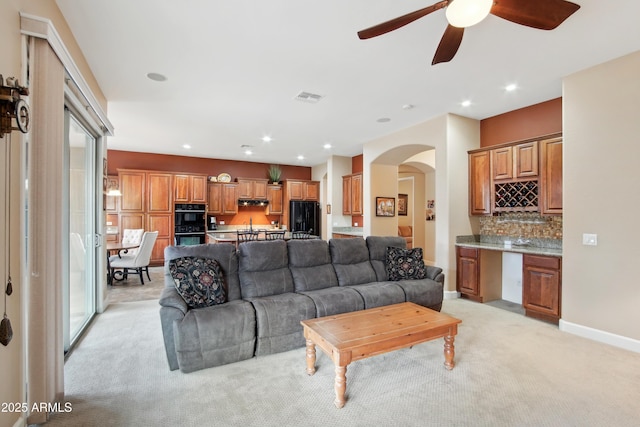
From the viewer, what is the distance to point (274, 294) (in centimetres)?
331

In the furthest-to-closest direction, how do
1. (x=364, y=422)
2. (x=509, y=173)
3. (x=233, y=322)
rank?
(x=509, y=173)
(x=233, y=322)
(x=364, y=422)

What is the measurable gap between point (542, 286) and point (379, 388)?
2781 millimetres

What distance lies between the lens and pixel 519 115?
4605 mm

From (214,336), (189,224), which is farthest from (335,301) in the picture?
(189,224)

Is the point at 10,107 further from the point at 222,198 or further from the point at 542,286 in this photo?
the point at 222,198

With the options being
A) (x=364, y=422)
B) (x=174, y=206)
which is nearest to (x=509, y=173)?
(x=364, y=422)

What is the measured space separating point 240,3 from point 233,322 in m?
2.59

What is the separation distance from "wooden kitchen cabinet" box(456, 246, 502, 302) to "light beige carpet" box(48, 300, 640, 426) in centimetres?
140

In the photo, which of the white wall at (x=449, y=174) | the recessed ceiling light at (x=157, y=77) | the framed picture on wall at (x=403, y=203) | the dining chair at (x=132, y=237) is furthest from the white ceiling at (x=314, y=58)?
the framed picture on wall at (x=403, y=203)

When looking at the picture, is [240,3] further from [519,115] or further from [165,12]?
[519,115]

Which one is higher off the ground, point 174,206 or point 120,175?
point 120,175

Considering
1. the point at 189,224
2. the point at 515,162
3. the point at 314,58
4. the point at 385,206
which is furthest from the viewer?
the point at 189,224

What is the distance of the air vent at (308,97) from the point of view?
4.10 m

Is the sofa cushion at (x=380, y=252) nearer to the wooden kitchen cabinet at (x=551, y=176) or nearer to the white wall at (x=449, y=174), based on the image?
the white wall at (x=449, y=174)
